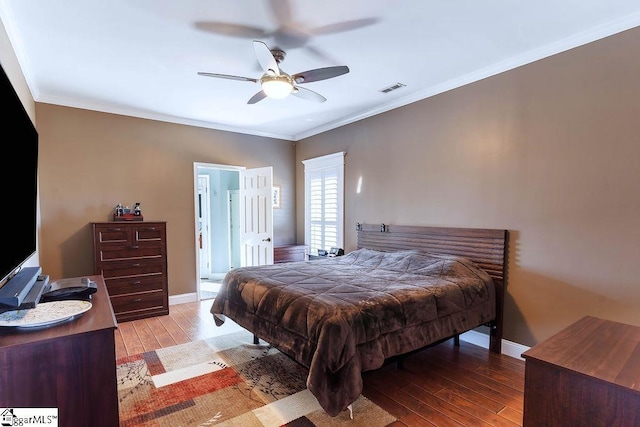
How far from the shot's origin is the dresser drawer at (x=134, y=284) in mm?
3929

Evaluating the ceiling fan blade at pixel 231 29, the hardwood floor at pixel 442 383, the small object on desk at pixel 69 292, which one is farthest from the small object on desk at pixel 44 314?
the ceiling fan blade at pixel 231 29

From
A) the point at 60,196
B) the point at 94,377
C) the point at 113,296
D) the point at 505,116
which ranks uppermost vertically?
the point at 505,116

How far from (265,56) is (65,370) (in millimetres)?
2183

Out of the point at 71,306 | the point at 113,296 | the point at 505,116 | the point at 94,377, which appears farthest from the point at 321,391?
the point at 113,296

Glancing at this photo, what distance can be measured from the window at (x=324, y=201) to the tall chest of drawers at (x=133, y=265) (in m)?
2.37

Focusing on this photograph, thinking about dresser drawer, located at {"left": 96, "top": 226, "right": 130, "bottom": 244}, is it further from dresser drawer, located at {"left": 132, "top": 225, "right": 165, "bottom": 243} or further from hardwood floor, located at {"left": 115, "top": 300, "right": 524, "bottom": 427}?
hardwood floor, located at {"left": 115, "top": 300, "right": 524, "bottom": 427}

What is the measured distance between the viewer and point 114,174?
432cm

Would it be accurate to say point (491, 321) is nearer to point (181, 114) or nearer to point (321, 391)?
point (321, 391)

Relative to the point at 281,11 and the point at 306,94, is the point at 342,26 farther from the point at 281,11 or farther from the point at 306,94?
the point at 306,94

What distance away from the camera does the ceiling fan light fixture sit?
102 inches

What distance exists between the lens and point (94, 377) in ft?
4.60

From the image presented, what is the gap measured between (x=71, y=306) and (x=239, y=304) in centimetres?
Answer: 145

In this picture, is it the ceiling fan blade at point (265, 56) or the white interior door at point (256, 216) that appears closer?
the ceiling fan blade at point (265, 56)

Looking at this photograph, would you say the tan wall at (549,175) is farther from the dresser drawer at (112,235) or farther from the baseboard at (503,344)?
the dresser drawer at (112,235)
